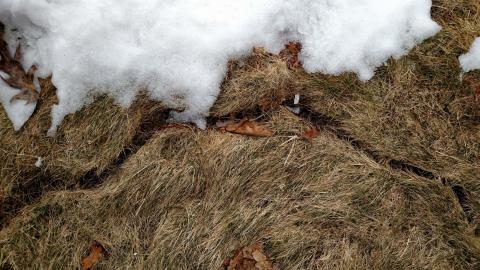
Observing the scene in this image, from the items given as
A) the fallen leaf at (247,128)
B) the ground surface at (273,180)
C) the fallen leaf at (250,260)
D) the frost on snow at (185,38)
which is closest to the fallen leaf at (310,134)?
the ground surface at (273,180)

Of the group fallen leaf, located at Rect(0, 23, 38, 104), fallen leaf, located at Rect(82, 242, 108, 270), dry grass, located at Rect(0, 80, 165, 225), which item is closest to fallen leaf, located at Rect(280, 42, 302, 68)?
dry grass, located at Rect(0, 80, 165, 225)

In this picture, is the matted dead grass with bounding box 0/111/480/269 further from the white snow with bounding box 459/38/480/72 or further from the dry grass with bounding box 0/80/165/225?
the white snow with bounding box 459/38/480/72

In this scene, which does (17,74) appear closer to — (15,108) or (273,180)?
(15,108)

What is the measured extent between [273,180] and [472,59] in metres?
1.42

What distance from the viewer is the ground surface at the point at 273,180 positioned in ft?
9.68

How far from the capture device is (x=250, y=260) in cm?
297

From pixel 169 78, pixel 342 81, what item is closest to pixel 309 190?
pixel 342 81

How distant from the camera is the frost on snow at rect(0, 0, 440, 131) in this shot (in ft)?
9.42

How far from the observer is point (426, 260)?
2949 mm

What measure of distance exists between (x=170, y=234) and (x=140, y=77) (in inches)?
38.3

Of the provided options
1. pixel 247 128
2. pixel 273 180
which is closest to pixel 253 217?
pixel 273 180

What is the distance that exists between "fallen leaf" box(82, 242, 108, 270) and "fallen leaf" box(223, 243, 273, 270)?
754 millimetres

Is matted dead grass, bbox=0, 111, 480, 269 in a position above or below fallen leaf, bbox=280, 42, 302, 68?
below

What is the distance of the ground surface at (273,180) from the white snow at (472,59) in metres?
0.04
